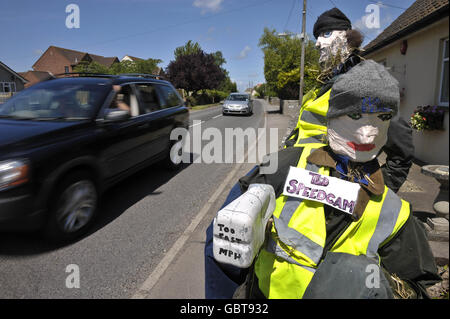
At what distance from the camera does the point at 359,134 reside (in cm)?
137

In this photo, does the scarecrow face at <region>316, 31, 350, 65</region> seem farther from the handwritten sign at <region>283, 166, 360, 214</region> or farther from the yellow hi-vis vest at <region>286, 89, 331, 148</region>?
the handwritten sign at <region>283, 166, 360, 214</region>

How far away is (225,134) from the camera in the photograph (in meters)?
12.2

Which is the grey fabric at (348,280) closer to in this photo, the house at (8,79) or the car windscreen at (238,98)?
the house at (8,79)

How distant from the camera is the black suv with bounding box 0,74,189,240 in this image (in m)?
2.82

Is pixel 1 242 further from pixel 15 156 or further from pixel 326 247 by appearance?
pixel 326 247

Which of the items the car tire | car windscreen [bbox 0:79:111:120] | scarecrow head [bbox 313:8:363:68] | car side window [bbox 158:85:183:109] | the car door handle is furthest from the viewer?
car side window [bbox 158:85:183:109]

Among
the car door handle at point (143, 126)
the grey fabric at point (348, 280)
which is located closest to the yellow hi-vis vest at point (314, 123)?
the grey fabric at point (348, 280)

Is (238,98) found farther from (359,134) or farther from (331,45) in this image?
(359,134)

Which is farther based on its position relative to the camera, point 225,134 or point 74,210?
point 225,134

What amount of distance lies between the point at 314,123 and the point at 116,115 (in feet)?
9.96

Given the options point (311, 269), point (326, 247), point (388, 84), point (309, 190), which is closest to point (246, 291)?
point (311, 269)

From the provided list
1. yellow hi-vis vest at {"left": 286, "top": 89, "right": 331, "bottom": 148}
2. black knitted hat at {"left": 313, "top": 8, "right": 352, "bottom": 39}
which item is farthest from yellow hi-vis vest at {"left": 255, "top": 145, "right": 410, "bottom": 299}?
black knitted hat at {"left": 313, "top": 8, "right": 352, "bottom": 39}

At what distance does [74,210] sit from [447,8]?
366 cm

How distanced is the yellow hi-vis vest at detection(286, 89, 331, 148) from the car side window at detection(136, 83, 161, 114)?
12.3 feet
